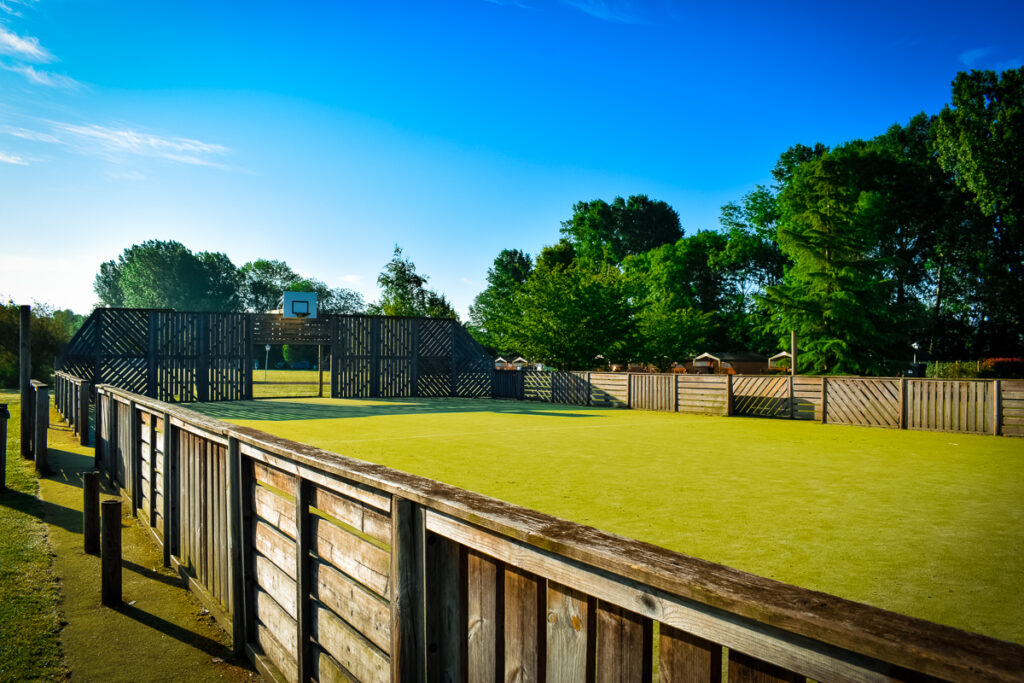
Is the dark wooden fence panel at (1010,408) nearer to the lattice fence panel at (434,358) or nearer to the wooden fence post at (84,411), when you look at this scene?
the wooden fence post at (84,411)

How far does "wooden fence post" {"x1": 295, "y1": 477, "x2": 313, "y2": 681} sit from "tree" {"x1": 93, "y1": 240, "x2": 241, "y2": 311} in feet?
285

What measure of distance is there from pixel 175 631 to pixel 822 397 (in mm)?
17840

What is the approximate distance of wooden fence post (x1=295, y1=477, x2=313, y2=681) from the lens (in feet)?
10.2

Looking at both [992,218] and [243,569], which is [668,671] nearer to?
[243,569]

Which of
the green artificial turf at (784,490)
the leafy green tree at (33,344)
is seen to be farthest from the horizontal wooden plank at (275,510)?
the leafy green tree at (33,344)

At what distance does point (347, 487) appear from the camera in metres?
2.70

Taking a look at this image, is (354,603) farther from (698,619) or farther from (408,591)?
(698,619)

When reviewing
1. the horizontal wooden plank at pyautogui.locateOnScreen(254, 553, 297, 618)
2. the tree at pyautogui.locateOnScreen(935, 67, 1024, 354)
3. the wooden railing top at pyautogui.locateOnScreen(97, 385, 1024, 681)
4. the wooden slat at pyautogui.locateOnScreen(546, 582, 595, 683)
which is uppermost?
the tree at pyautogui.locateOnScreen(935, 67, 1024, 354)

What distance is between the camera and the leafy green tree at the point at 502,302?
109ft

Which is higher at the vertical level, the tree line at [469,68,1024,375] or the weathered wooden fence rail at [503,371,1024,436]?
the tree line at [469,68,1024,375]

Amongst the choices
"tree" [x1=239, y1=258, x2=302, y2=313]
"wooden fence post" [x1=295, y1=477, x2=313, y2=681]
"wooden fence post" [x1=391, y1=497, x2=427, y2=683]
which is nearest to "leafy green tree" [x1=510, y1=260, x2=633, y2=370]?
"wooden fence post" [x1=295, y1=477, x2=313, y2=681]

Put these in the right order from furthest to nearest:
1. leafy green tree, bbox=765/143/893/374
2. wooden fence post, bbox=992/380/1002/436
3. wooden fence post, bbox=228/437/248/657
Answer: leafy green tree, bbox=765/143/893/374, wooden fence post, bbox=992/380/1002/436, wooden fence post, bbox=228/437/248/657

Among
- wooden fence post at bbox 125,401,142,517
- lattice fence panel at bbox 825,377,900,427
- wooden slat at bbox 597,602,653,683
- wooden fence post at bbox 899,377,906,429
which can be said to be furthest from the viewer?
lattice fence panel at bbox 825,377,900,427

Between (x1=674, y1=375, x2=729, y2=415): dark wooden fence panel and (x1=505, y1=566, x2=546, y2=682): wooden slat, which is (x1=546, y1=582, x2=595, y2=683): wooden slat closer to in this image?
(x1=505, y1=566, x2=546, y2=682): wooden slat
